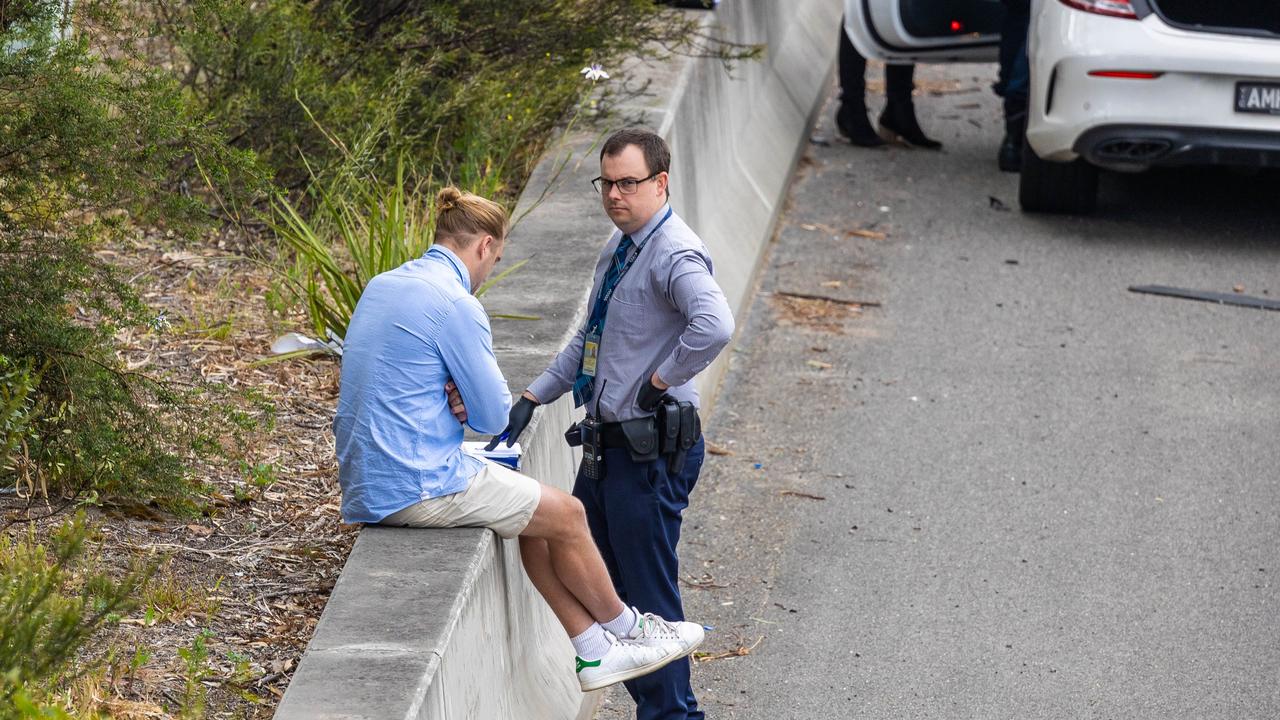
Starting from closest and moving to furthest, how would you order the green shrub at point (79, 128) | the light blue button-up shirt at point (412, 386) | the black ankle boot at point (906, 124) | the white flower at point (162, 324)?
1. the light blue button-up shirt at point (412, 386)
2. the green shrub at point (79, 128)
3. the white flower at point (162, 324)
4. the black ankle boot at point (906, 124)

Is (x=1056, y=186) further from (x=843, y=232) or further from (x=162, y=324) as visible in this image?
(x=162, y=324)

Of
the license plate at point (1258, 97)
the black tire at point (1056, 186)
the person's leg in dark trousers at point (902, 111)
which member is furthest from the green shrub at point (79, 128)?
the person's leg in dark trousers at point (902, 111)

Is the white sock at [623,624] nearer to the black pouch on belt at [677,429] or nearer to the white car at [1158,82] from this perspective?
the black pouch on belt at [677,429]

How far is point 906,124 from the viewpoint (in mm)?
11953

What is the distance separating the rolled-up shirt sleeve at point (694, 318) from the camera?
4.56 meters

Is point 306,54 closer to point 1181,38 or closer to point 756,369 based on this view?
point 756,369

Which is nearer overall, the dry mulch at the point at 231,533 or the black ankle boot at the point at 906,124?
the dry mulch at the point at 231,533

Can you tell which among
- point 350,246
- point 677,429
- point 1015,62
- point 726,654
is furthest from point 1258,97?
point 677,429

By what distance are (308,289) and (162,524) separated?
1.53m

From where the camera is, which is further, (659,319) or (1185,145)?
(1185,145)

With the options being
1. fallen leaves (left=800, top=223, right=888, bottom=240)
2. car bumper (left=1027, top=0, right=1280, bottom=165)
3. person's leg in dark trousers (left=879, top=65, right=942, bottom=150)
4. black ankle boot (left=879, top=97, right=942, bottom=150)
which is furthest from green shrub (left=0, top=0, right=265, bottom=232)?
black ankle boot (left=879, top=97, right=942, bottom=150)

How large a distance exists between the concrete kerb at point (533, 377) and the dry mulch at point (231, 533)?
1.24ft

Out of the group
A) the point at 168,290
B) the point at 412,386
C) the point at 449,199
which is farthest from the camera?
the point at 168,290

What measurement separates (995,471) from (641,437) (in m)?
2.81
